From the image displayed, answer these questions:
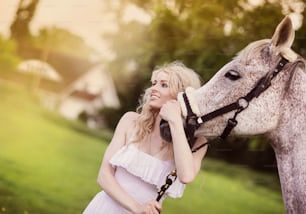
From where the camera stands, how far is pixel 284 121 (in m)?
1.94

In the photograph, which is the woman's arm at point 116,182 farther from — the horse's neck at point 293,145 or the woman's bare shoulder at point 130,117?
the horse's neck at point 293,145

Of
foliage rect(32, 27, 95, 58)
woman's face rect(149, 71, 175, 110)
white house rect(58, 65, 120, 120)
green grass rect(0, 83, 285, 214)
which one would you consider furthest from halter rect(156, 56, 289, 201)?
foliage rect(32, 27, 95, 58)

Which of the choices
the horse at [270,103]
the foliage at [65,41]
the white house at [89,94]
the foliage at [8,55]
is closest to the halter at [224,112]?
the horse at [270,103]

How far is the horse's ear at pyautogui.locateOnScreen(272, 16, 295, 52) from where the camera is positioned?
1.89 meters

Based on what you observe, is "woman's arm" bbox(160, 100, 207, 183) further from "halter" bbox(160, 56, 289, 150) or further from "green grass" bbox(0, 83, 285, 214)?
"green grass" bbox(0, 83, 285, 214)

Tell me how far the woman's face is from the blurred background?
65.0 inches

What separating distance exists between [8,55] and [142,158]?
7.33ft

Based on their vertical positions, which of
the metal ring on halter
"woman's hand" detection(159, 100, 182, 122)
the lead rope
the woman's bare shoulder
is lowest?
the lead rope

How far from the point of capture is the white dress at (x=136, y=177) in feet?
6.97

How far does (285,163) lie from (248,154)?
1.95 meters

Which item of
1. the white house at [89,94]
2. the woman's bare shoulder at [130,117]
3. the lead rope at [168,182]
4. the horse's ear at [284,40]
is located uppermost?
the horse's ear at [284,40]

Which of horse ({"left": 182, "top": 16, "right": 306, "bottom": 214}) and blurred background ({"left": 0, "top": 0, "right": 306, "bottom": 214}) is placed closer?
horse ({"left": 182, "top": 16, "right": 306, "bottom": 214})

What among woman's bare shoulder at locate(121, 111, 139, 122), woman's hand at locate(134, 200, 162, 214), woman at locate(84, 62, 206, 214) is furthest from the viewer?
woman's bare shoulder at locate(121, 111, 139, 122)

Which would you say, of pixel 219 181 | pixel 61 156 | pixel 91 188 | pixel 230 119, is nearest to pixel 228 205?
pixel 219 181
